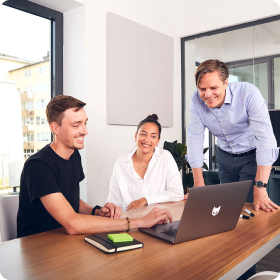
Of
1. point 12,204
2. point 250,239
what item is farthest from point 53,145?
point 250,239

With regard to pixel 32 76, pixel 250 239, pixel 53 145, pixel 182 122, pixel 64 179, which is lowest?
pixel 250 239

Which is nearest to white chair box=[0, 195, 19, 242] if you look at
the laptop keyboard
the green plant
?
the laptop keyboard

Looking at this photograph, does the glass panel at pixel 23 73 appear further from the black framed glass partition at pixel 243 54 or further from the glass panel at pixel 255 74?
the glass panel at pixel 255 74

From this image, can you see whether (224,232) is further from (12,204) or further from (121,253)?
(12,204)

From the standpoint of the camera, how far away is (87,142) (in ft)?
10.1

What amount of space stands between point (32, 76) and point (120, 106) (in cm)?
96

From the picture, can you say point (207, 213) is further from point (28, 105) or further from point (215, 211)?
point (28, 105)

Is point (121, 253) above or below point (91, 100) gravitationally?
below

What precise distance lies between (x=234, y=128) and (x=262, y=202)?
0.58 metres

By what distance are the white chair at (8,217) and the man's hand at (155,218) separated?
78 centimetres

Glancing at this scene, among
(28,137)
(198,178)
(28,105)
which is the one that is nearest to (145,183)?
(198,178)

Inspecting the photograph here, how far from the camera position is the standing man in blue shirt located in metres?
1.89

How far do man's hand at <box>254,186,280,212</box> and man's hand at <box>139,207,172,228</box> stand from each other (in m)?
0.64

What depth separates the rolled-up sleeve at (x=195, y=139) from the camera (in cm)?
228
